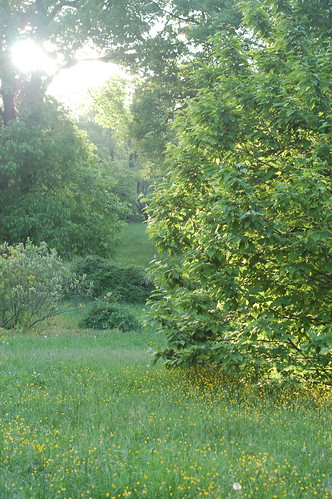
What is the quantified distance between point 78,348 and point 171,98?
20.0m

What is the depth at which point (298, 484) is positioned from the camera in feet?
14.6

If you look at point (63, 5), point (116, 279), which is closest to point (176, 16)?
point (63, 5)

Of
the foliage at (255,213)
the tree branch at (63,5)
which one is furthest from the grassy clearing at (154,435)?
the tree branch at (63,5)

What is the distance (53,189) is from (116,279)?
24.4 feet

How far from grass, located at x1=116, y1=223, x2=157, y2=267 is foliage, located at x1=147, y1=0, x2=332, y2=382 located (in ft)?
75.5

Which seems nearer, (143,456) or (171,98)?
(143,456)

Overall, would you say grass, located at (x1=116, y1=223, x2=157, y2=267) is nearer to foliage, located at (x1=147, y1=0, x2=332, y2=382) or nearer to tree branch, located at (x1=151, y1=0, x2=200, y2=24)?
tree branch, located at (x1=151, y1=0, x2=200, y2=24)

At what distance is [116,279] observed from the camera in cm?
2088

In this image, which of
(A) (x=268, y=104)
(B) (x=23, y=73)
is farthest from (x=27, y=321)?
(B) (x=23, y=73)

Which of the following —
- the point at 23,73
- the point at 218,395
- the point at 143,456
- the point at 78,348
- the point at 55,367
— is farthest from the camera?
the point at 23,73

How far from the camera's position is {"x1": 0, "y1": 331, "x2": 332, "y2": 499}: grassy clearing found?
4379 millimetres

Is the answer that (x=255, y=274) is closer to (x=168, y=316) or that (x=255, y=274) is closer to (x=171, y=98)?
(x=168, y=316)

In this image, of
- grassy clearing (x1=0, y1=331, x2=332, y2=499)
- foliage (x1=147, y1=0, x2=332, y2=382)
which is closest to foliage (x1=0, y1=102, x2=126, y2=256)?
grassy clearing (x1=0, y1=331, x2=332, y2=499)

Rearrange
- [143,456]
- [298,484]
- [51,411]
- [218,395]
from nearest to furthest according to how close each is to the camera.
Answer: [298,484]
[143,456]
[51,411]
[218,395]
